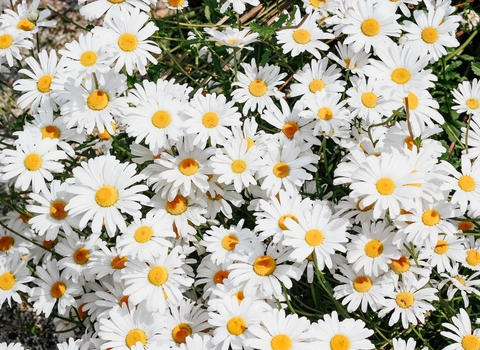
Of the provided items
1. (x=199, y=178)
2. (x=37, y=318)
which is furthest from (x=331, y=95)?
(x=37, y=318)

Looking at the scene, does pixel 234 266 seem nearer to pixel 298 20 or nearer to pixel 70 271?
pixel 70 271

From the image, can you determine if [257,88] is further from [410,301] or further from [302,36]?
[410,301]

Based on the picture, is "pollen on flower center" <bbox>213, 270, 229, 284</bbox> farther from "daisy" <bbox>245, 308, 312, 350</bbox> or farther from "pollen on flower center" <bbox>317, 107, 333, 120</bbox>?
"pollen on flower center" <bbox>317, 107, 333, 120</bbox>

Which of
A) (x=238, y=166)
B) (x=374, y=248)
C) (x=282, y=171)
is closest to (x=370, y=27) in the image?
(x=282, y=171)

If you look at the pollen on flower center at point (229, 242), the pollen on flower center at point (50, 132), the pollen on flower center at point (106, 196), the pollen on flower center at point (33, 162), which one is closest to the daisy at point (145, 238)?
the pollen on flower center at point (106, 196)

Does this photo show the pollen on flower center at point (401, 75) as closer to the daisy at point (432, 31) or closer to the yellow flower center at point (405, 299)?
the daisy at point (432, 31)
